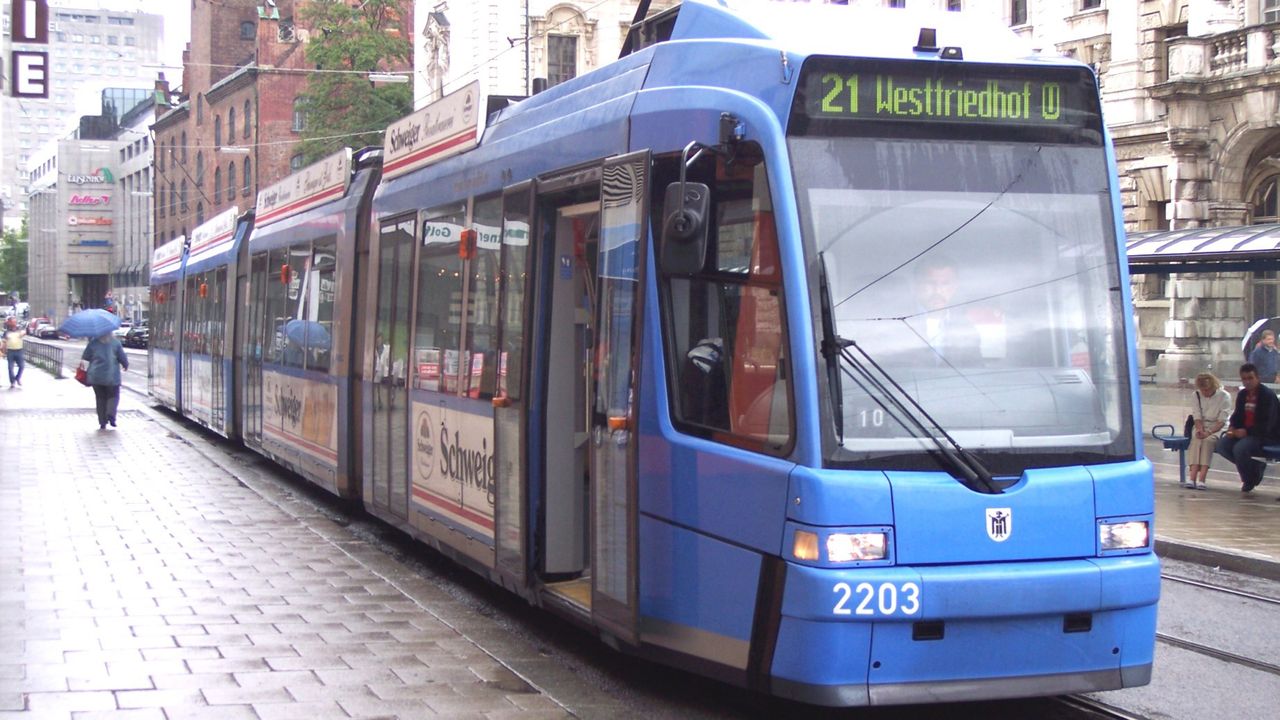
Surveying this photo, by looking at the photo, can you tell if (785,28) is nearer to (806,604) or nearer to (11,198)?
(806,604)

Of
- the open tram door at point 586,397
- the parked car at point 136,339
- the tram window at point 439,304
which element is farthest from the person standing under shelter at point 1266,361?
the parked car at point 136,339

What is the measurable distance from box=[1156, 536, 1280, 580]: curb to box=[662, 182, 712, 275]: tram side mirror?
6.68 m

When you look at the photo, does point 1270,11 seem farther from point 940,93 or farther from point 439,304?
point 940,93

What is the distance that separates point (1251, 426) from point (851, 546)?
35.9 ft

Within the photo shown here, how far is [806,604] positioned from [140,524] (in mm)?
8351

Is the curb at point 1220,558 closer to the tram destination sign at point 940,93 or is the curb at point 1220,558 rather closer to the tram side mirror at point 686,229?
the tram destination sign at point 940,93

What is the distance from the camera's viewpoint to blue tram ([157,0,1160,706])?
6.08 metres

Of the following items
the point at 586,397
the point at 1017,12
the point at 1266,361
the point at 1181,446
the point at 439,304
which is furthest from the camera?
the point at 1017,12

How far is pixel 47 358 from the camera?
52.2 meters

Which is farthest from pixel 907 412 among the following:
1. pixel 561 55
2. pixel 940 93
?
pixel 561 55

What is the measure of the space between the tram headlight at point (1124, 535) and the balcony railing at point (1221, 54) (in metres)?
27.6

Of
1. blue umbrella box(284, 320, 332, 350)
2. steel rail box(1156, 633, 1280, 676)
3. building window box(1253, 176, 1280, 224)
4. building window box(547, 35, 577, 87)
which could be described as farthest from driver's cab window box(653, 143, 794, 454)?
building window box(547, 35, 577, 87)

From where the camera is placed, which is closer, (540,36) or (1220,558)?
(1220,558)

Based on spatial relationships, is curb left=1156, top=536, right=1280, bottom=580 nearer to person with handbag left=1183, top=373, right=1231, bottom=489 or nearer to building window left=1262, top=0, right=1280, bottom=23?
person with handbag left=1183, top=373, right=1231, bottom=489
